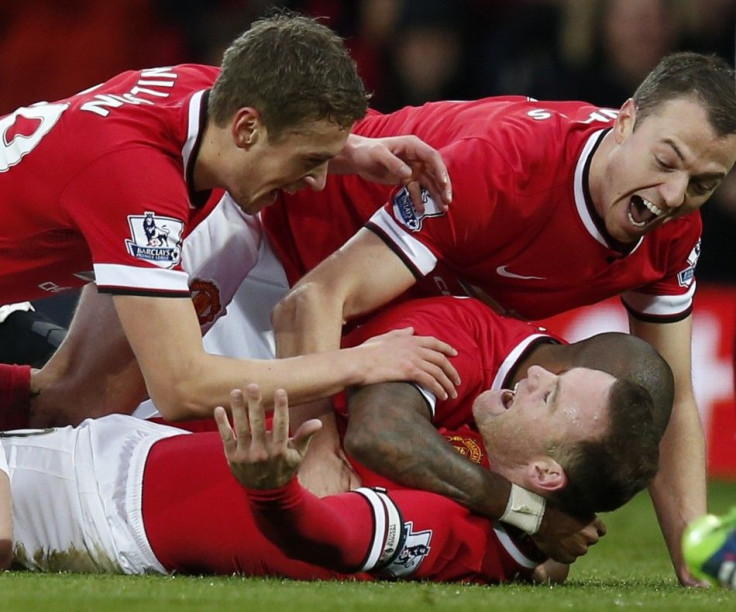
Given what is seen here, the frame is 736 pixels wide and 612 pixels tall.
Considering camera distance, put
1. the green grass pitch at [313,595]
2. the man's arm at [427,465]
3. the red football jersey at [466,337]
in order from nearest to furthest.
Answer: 1. the green grass pitch at [313,595]
2. the man's arm at [427,465]
3. the red football jersey at [466,337]

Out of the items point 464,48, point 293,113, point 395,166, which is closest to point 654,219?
point 395,166

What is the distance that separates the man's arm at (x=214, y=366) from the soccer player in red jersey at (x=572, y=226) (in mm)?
220

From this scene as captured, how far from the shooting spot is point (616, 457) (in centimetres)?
390

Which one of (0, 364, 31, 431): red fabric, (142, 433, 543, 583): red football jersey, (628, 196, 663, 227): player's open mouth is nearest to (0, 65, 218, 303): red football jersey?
(0, 364, 31, 431): red fabric

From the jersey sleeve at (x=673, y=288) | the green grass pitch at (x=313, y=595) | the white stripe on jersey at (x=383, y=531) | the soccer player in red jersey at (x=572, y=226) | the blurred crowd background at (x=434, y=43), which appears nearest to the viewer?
the green grass pitch at (x=313, y=595)

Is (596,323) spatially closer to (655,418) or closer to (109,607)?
(655,418)

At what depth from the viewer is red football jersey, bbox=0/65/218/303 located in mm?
4000

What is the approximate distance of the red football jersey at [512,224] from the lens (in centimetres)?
445

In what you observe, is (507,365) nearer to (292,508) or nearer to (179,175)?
(292,508)

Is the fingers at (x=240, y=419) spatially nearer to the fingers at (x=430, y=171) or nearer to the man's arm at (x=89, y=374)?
the fingers at (x=430, y=171)

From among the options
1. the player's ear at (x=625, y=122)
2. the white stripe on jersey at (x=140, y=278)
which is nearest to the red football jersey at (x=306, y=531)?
the white stripe on jersey at (x=140, y=278)

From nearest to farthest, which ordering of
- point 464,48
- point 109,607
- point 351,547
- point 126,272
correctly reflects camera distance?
point 109,607
point 351,547
point 126,272
point 464,48

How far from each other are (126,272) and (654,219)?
154 cm

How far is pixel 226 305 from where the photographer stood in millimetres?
5078
